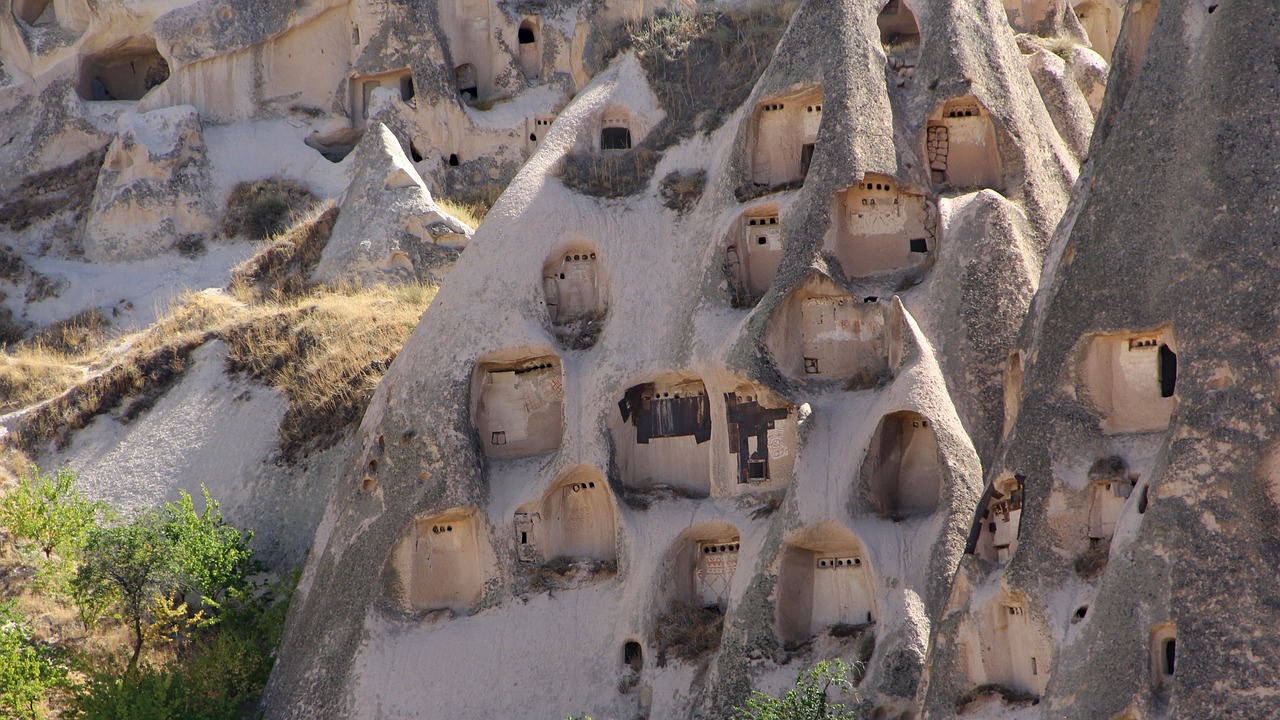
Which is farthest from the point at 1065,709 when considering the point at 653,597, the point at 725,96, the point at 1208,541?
the point at 725,96

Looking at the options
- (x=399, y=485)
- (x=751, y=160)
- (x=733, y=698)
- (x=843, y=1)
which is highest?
(x=843, y=1)

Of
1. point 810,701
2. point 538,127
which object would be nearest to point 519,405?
point 810,701

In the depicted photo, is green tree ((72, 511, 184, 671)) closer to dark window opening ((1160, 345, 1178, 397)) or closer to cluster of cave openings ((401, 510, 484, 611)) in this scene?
cluster of cave openings ((401, 510, 484, 611))

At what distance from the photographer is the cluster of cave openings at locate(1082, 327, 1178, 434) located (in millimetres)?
19969

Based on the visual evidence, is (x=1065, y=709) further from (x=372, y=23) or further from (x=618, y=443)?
(x=372, y=23)

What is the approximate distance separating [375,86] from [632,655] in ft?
51.0

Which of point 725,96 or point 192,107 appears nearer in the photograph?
point 725,96

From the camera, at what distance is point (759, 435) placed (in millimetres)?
25031

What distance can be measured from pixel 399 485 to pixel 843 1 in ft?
26.8

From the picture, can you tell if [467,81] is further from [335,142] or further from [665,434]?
[665,434]

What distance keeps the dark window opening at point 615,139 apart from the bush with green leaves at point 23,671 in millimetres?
9845

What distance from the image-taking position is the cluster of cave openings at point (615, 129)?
29.1 metres

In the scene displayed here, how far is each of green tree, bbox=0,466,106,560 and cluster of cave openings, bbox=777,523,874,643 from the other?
9.93m

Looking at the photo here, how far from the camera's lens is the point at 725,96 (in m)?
28.4
